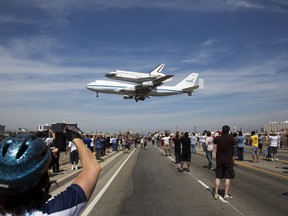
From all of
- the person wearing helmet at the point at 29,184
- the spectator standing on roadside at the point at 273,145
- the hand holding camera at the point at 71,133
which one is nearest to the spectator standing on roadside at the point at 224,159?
the hand holding camera at the point at 71,133

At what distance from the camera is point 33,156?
1891 millimetres

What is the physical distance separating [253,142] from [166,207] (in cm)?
1339

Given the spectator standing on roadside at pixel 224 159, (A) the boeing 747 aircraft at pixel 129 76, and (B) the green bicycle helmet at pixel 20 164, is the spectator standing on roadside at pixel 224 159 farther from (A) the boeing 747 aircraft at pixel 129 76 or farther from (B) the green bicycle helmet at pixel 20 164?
(A) the boeing 747 aircraft at pixel 129 76

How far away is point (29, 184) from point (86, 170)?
47cm

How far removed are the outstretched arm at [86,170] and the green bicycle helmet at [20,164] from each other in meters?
0.33

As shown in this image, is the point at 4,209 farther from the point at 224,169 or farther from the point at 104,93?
the point at 104,93

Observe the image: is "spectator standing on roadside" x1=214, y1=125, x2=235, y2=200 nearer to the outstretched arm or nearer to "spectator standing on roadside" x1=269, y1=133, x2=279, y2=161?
the outstretched arm

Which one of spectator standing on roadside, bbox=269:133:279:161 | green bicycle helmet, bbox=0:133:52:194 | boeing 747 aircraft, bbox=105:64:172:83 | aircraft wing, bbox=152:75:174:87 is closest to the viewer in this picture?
green bicycle helmet, bbox=0:133:52:194

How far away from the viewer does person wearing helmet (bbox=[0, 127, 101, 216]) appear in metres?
1.85

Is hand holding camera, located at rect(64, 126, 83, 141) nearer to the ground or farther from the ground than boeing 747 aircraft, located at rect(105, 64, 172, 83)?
nearer to the ground

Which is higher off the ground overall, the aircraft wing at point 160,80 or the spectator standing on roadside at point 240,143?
the aircraft wing at point 160,80

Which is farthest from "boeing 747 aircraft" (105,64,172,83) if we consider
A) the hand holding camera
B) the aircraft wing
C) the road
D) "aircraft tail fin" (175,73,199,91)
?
the hand holding camera

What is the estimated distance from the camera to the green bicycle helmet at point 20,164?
1.85 meters

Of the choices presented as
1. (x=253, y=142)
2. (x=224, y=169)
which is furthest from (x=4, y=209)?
(x=253, y=142)
